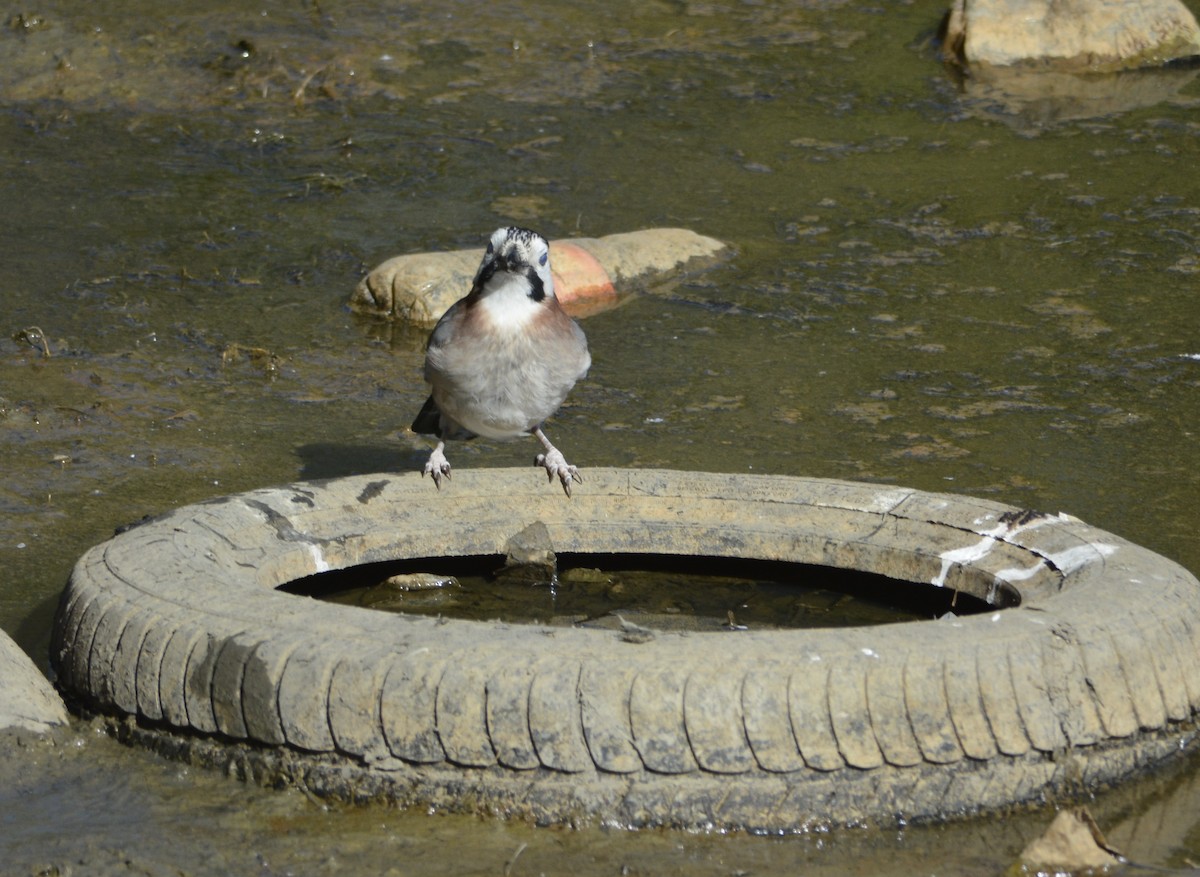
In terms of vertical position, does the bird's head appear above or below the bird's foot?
above

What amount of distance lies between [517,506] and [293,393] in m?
1.92

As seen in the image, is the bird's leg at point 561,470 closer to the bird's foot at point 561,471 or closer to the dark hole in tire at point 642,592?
the bird's foot at point 561,471

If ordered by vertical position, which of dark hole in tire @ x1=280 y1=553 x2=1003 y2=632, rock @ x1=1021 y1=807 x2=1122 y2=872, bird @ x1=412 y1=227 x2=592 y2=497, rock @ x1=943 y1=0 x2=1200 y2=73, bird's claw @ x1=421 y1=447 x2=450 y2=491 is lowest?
dark hole in tire @ x1=280 y1=553 x2=1003 y2=632

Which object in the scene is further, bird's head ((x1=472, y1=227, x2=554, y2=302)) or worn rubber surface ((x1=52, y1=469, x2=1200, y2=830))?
bird's head ((x1=472, y1=227, x2=554, y2=302))

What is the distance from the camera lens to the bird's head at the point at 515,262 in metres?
4.58

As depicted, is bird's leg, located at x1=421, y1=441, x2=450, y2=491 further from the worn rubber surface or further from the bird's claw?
the worn rubber surface

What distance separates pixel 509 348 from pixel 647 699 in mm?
1673

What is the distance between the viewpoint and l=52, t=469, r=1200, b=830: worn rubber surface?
Result: 3318 millimetres

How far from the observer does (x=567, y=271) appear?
751 centimetres

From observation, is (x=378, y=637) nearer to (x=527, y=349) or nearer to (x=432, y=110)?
(x=527, y=349)

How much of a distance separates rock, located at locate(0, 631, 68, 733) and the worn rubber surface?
7cm

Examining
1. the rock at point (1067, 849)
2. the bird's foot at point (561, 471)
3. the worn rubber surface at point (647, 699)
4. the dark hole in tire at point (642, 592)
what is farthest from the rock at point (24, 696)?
the rock at point (1067, 849)

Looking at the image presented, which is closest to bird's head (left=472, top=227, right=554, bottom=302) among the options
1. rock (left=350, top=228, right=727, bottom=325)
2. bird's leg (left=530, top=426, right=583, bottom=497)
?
bird's leg (left=530, top=426, right=583, bottom=497)

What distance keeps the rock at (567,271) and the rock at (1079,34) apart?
162 inches
